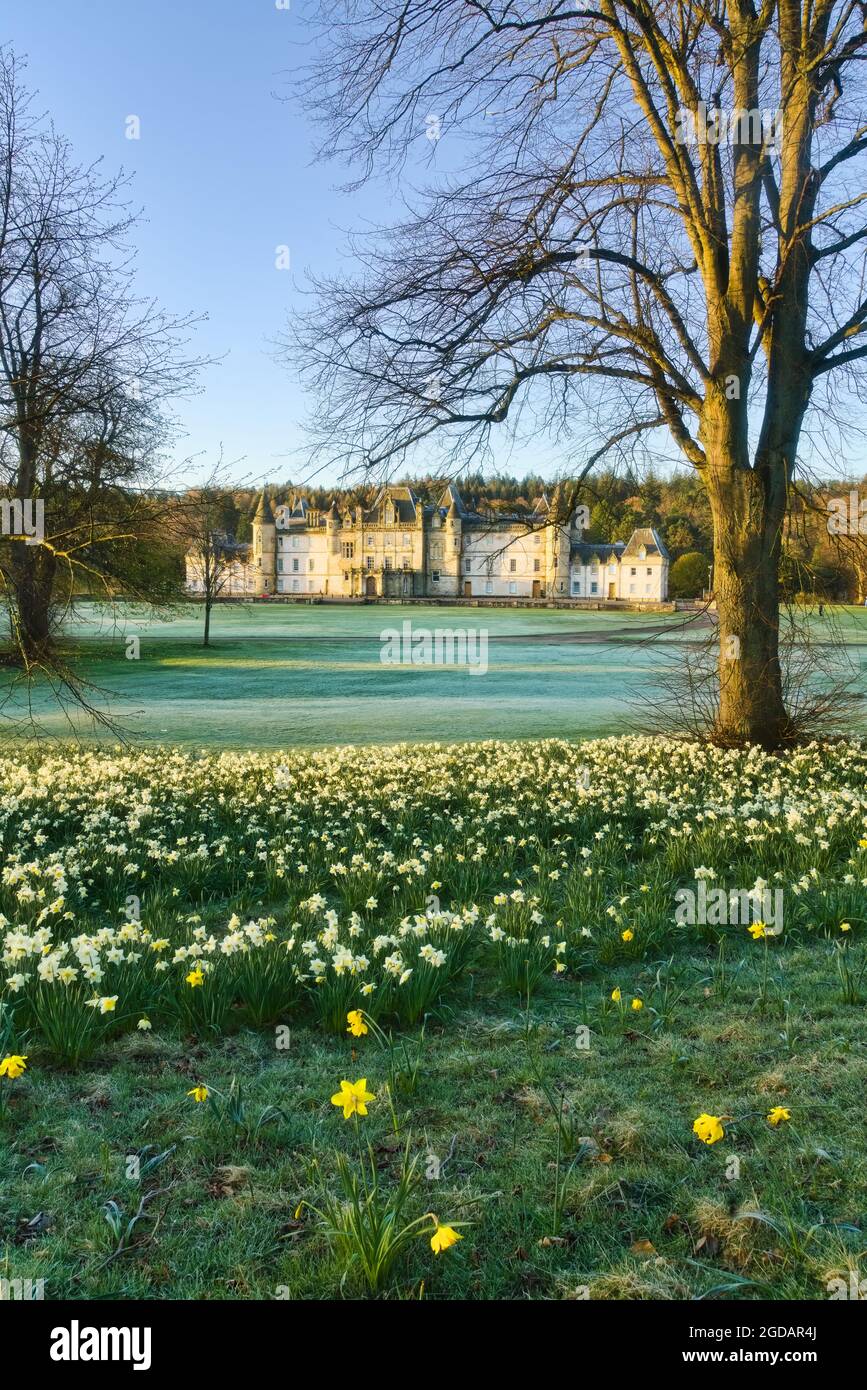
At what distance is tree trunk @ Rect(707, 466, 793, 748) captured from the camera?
1138 cm

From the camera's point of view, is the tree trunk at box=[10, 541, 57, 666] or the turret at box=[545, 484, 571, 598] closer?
the tree trunk at box=[10, 541, 57, 666]

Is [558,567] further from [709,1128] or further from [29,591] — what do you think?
[709,1128]

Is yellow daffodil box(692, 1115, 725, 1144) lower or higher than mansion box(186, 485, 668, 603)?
lower

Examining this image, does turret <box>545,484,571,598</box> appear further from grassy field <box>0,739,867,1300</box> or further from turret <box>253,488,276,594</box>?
grassy field <box>0,739,867,1300</box>

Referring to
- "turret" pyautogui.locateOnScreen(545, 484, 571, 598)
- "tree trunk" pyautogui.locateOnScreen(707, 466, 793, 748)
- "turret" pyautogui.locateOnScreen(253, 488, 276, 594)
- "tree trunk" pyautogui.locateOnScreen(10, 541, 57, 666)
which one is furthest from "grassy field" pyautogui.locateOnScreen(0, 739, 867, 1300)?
"turret" pyautogui.locateOnScreen(253, 488, 276, 594)

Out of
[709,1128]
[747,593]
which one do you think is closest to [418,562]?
[747,593]

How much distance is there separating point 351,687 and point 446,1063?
20.2 m

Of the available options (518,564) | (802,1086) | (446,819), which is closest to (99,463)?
(446,819)

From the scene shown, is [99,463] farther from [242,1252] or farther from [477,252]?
[242,1252]

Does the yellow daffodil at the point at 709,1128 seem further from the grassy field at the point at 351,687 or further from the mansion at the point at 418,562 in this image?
the mansion at the point at 418,562

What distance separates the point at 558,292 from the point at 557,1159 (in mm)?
10502

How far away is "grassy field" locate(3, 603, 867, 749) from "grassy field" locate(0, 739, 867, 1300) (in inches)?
172

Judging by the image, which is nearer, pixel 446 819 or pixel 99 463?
pixel 446 819

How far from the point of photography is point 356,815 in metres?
8.85
